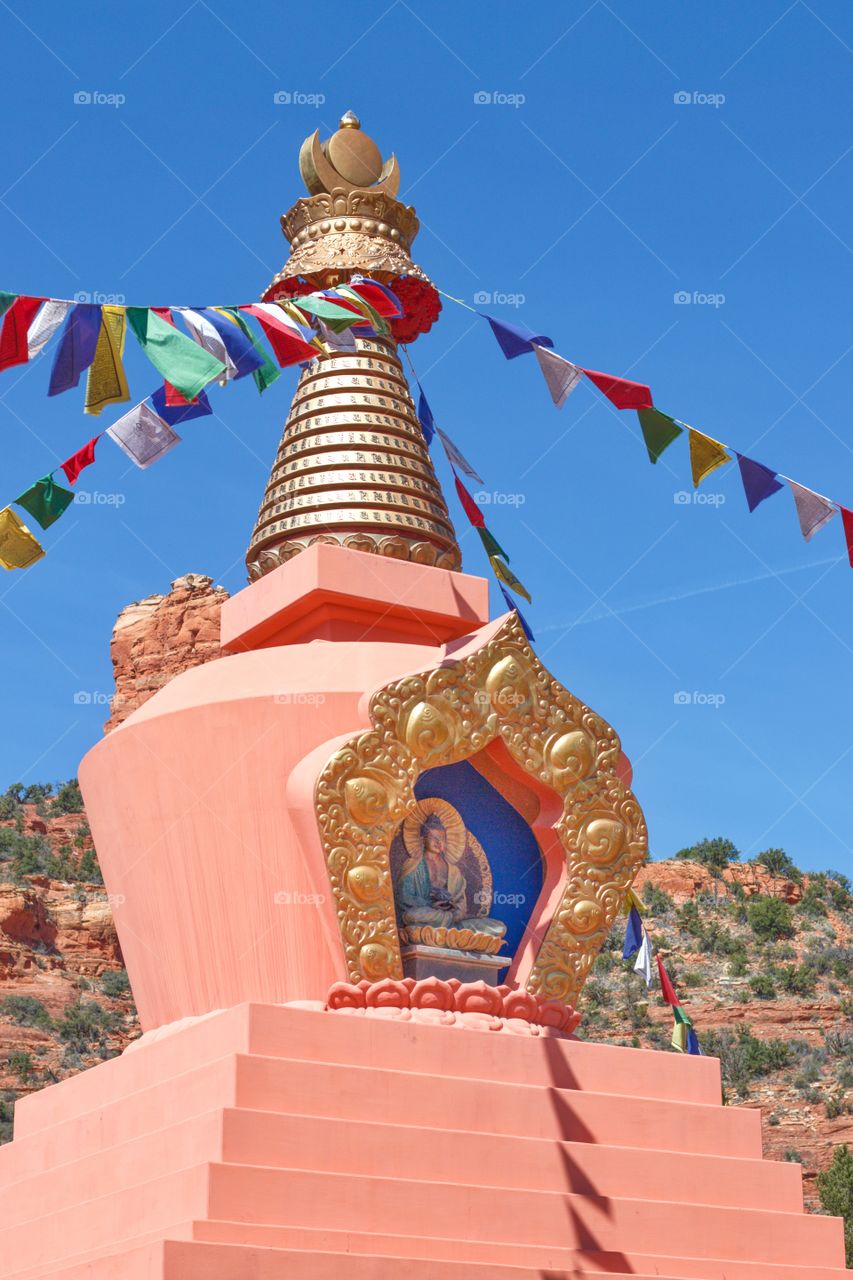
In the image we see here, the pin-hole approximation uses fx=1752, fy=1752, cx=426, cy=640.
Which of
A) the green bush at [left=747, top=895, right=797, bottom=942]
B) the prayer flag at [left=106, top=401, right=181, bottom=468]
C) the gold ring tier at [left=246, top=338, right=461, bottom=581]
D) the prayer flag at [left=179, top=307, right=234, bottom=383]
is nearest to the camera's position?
the prayer flag at [left=179, top=307, right=234, bottom=383]

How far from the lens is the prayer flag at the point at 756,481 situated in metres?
12.2

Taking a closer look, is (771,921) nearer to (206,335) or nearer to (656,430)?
(656,430)

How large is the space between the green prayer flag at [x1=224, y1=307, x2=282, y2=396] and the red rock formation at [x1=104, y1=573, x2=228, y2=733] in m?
54.7

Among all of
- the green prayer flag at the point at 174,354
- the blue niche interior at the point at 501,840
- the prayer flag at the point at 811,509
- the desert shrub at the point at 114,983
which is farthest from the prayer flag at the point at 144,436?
the desert shrub at the point at 114,983

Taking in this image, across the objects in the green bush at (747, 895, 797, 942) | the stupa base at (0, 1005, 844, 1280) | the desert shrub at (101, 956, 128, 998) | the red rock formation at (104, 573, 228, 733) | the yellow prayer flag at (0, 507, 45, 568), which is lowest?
the stupa base at (0, 1005, 844, 1280)

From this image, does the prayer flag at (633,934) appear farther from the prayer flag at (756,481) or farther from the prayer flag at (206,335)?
the prayer flag at (206,335)

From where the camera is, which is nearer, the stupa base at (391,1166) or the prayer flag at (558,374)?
the stupa base at (391,1166)

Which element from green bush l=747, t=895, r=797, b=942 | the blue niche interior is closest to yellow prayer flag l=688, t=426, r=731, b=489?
the blue niche interior

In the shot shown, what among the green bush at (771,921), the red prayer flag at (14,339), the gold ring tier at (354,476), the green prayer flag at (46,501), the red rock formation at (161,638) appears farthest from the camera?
the red rock formation at (161,638)

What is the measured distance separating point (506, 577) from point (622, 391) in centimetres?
241

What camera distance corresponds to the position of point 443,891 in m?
11.4

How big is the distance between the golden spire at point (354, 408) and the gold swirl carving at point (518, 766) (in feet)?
5.24

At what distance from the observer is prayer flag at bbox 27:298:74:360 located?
31.8 feet

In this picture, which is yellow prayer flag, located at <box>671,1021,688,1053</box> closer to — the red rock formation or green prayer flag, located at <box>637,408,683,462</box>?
green prayer flag, located at <box>637,408,683,462</box>
